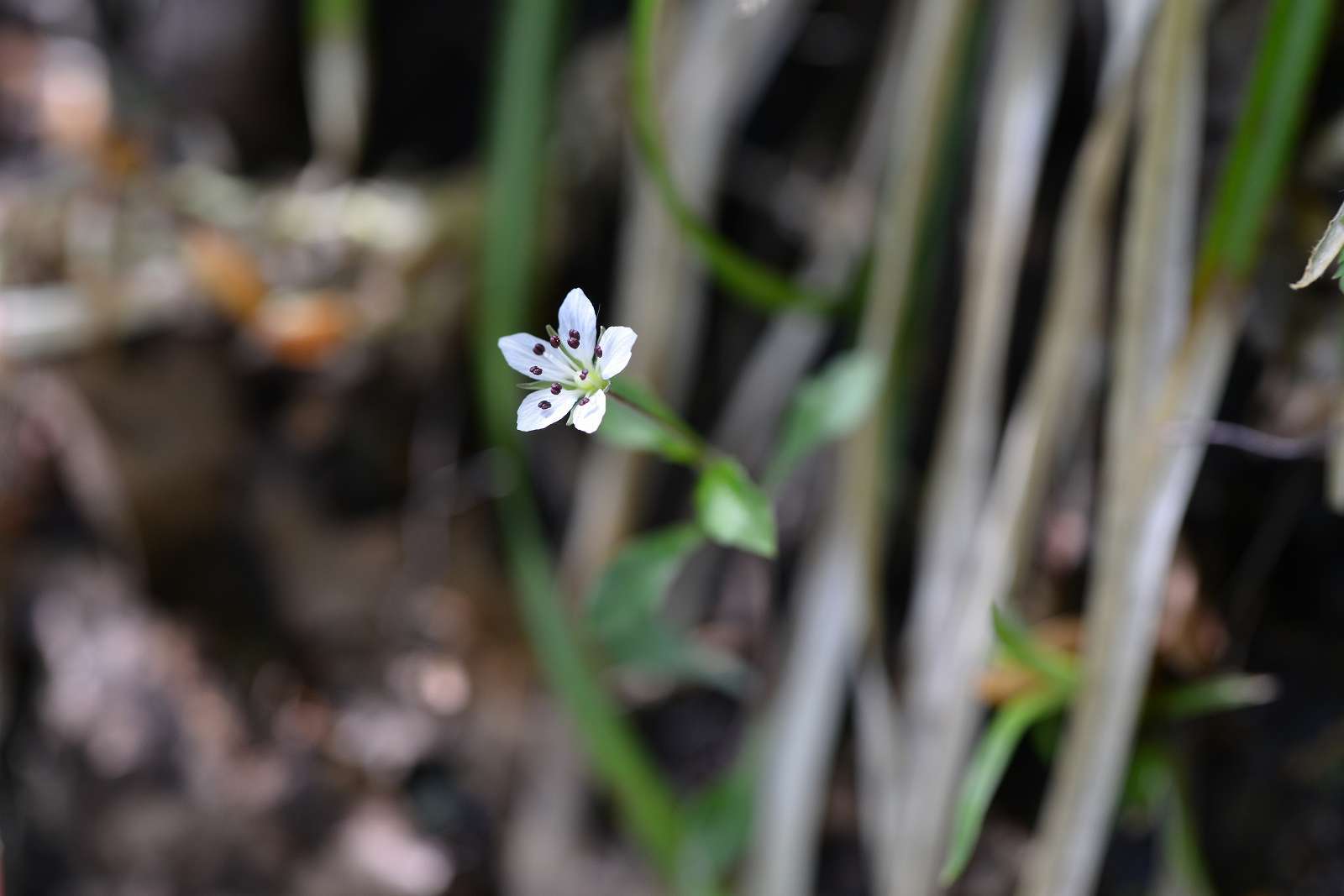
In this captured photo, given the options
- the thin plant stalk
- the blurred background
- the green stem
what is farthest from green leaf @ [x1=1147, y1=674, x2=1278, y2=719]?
the green stem

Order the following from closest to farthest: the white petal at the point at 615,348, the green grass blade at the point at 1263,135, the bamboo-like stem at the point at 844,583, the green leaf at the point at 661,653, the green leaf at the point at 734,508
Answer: the white petal at the point at 615,348 → the green leaf at the point at 734,508 → the green grass blade at the point at 1263,135 → the bamboo-like stem at the point at 844,583 → the green leaf at the point at 661,653

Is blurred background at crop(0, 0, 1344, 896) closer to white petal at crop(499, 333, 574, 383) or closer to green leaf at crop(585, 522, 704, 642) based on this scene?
green leaf at crop(585, 522, 704, 642)

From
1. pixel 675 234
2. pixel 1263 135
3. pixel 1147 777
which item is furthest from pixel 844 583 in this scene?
pixel 1263 135

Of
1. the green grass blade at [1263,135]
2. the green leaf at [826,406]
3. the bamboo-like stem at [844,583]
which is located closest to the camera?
the green grass blade at [1263,135]

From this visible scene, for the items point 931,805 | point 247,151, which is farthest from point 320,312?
point 931,805

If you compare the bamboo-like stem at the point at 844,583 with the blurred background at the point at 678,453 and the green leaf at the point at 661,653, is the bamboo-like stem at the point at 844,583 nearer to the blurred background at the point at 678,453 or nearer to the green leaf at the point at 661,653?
the blurred background at the point at 678,453

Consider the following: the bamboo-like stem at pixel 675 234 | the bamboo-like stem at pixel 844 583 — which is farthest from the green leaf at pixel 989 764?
the bamboo-like stem at pixel 675 234

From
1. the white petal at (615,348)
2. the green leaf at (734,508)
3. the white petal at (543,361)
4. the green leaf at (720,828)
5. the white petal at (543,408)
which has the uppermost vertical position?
the white petal at (615,348)

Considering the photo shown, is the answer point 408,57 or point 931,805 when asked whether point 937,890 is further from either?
point 408,57
